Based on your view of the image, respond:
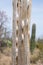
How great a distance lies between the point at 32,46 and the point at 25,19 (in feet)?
19.4

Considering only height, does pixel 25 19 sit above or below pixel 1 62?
above

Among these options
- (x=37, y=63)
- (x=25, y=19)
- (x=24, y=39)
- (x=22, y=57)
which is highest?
(x=25, y=19)

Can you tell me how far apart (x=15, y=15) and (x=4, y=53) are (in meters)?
6.34

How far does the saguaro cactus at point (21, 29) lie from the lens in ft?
9.67

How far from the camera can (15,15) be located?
2951mm

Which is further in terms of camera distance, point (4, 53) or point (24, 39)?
point (4, 53)

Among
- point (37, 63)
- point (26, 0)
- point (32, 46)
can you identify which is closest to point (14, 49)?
point (26, 0)

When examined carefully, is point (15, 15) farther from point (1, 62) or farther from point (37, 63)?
point (37, 63)

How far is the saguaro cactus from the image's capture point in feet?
9.67

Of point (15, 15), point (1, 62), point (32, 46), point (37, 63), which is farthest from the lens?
point (32, 46)

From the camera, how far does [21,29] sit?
2963 millimetres

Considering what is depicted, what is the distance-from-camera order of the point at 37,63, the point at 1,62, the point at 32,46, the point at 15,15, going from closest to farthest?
1. the point at 15,15
2. the point at 1,62
3. the point at 37,63
4. the point at 32,46

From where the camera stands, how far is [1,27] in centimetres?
919

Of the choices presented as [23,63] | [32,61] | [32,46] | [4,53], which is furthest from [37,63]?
[23,63]
